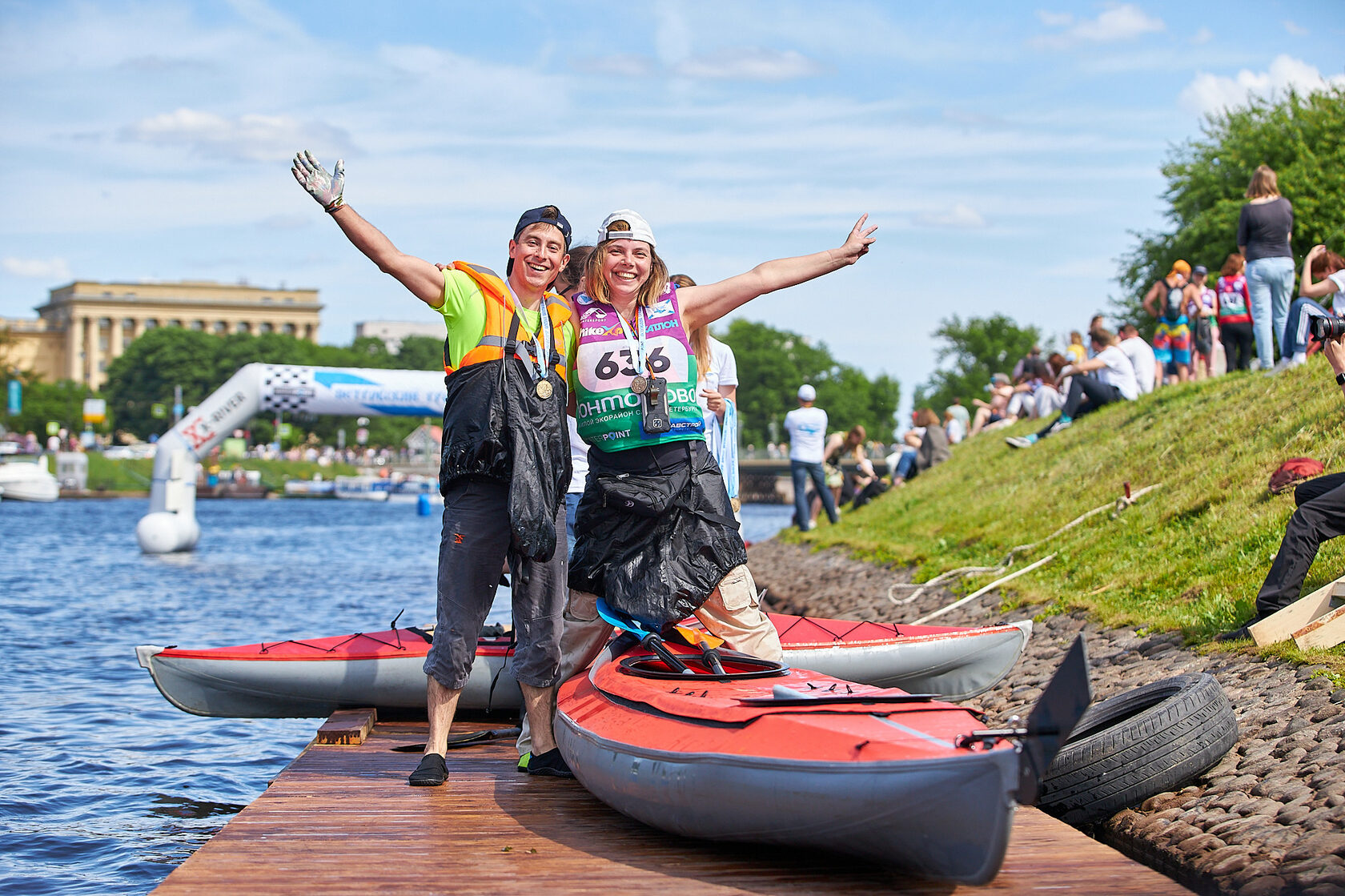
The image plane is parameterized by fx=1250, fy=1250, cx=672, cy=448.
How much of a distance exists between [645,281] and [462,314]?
842 mm

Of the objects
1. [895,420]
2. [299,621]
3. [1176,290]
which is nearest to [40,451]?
[895,420]

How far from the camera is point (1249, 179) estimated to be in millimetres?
32562

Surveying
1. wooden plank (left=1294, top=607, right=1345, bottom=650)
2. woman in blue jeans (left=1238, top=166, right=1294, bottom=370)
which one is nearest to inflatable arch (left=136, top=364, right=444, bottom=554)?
woman in blue jeans (left=1238, top=166, right=1294, bottom=370)

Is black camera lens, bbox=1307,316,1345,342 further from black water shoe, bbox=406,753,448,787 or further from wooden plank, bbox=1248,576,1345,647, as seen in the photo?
black water shoe, bbox=406,753,448,787

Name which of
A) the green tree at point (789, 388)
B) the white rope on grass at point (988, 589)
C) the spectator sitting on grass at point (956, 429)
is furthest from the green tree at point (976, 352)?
the white rope on grass at point (988, 589)

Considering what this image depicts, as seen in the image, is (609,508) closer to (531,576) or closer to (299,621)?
(531,576)

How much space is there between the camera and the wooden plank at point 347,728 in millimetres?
6625

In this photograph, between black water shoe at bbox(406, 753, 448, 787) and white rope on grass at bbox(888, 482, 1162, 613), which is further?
white rope on grass at bbox(888, 482, 1162, 613)

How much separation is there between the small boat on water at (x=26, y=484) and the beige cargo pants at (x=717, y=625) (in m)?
77.0

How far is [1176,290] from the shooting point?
17.8 metres

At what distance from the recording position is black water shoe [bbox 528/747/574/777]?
5727 millimetres

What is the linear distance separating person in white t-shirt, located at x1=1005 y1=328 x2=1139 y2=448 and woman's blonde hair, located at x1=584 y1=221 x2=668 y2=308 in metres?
13.9

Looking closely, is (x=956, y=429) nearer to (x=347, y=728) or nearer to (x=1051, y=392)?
(x=1051, y=392)

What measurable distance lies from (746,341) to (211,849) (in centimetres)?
11663
